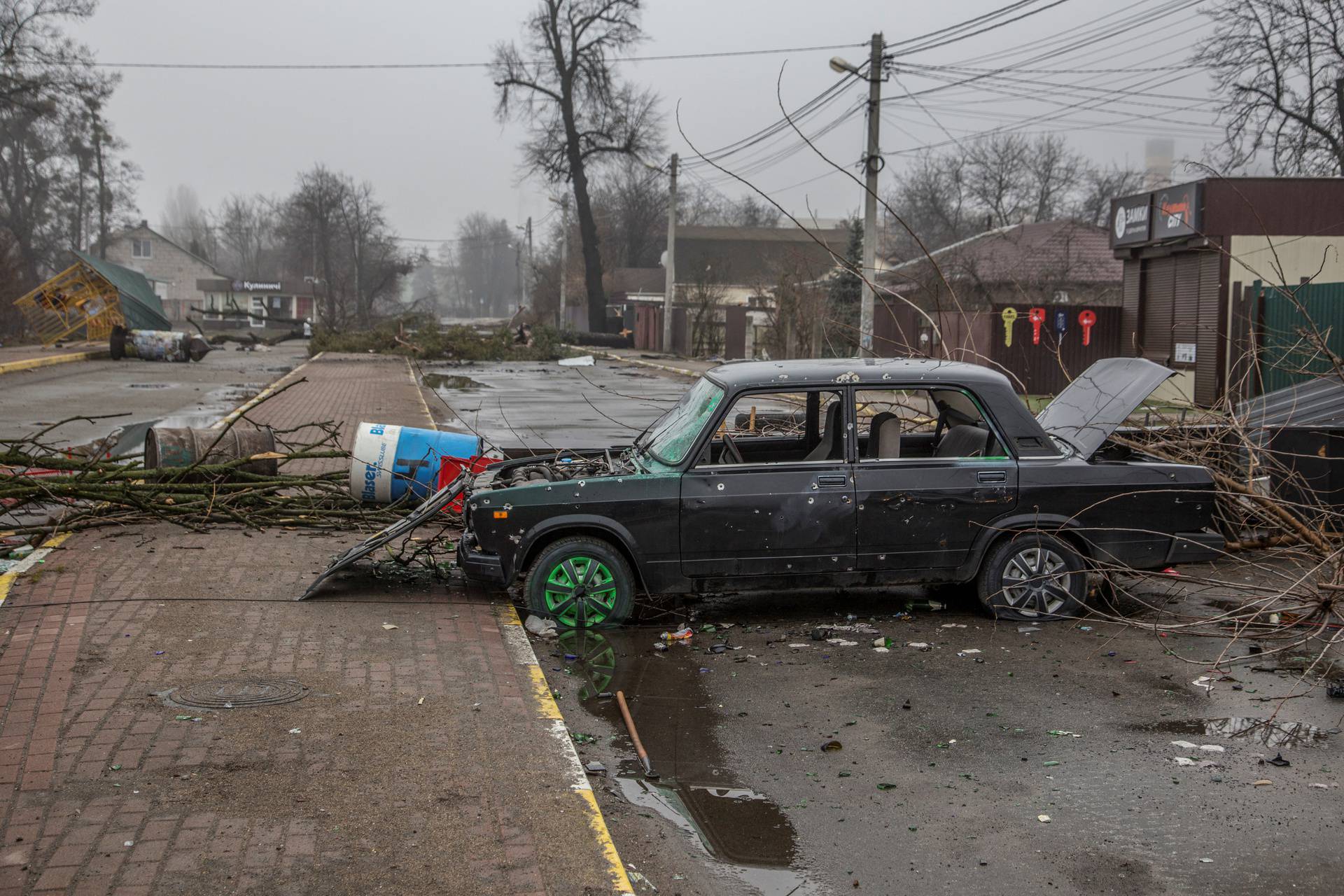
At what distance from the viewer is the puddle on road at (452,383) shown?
89.6ft

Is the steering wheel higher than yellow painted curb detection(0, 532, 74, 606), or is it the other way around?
the steering wheel

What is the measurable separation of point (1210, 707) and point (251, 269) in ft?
501

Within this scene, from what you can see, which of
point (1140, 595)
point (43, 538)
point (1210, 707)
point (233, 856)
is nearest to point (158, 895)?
point (233, 856)

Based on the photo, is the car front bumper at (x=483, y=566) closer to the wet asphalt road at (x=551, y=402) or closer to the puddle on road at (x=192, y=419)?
the wet asphalt road at (x=551, y=402)

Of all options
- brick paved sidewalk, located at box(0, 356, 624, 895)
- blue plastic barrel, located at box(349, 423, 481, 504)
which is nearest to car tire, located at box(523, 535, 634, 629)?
brick paved sidewalk, located at box(0, 356, 624, 895)

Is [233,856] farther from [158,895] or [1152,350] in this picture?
[1152,350]

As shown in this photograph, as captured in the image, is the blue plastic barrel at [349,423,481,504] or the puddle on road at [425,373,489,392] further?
the puddle on road at [425,373,489,392]

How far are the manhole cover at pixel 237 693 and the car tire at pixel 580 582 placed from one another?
1.63 m

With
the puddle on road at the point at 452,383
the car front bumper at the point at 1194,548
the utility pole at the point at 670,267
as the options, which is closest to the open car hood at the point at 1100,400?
the car front bumper at the point at 1194,548

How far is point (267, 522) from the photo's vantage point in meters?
8.95

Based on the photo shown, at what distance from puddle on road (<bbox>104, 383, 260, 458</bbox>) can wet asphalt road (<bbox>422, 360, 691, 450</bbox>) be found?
3.44 metres

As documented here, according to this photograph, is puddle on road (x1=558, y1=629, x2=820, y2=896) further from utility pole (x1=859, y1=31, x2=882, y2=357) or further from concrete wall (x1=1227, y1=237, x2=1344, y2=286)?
concrete wall (x1=1227, y1=237, x2=1344, y2=286)

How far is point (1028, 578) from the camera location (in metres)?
6.85

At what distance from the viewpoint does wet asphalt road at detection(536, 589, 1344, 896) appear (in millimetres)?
4020
